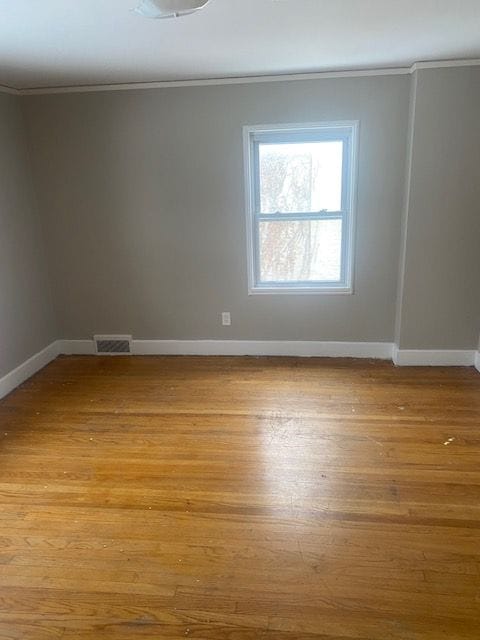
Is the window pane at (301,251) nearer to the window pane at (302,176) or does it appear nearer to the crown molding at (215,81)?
the window pane at (302,176)

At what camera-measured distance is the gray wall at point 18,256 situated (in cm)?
348

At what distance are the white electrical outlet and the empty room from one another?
13 mm

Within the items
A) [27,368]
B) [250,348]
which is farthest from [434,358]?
[27,368]

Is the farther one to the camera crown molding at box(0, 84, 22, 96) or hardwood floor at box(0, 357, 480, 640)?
crown molding at box(0, 84, 22, 96)

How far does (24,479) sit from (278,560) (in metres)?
1.46

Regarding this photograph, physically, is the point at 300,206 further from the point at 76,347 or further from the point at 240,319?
the point at 76,347

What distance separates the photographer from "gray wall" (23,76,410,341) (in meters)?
3.45

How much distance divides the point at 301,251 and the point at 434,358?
56.1 inches

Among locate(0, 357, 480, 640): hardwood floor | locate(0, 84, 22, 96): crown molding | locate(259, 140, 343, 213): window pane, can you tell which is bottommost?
locate(0, 357, 480, 640): hardwood floor

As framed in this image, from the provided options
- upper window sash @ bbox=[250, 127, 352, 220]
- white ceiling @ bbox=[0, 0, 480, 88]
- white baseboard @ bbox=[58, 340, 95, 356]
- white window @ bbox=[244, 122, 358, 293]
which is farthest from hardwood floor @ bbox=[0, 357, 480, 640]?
white ceiling @ bbox=[0, 0, 480, 88]

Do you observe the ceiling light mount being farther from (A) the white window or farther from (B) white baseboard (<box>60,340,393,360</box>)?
(B) white baseboard (<box>60,340,393,360</box>)

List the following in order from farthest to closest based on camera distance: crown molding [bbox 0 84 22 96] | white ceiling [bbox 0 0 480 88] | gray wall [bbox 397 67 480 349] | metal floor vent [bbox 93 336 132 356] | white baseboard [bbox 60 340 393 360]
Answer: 1. metal floor vent [bbox 93 336 132 356]
2. white baseboard [bbox 60 340 393 360]
3. crown molding [bbox 0 84 22 96]
4. gray wall [bbox 397 67 480 349]
5. white ceiling [bbox 0 0 480 88]

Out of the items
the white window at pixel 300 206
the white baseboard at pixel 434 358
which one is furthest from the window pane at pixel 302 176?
the white baseboard at pixel 434 358

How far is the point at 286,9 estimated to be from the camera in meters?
2.02
